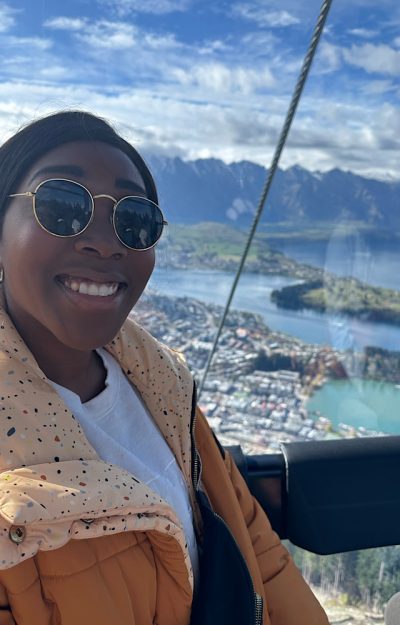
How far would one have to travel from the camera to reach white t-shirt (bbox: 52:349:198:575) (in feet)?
2.99

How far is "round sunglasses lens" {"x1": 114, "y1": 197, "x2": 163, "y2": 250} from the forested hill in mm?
2310

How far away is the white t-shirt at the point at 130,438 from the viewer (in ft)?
2.99

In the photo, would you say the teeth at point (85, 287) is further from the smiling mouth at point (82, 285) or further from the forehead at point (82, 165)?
the forehead at point (82, 165)

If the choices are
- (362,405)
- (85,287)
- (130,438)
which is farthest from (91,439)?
(362,405)

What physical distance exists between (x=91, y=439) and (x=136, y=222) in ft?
1.04

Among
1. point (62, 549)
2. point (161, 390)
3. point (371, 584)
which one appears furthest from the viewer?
point (371, 584)

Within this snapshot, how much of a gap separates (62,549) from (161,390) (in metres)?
0.41

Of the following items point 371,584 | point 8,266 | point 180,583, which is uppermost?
point 8,266

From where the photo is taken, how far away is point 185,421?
1.10 m

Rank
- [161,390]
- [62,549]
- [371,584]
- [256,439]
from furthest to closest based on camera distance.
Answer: [256,439] → [371,584] → [161,390] → [62,549]

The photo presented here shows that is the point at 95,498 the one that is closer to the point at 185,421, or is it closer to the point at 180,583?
the point at 180,583

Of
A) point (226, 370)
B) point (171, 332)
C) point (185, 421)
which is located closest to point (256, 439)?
point (171, 332)

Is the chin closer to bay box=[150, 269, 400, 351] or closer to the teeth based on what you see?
the teeth

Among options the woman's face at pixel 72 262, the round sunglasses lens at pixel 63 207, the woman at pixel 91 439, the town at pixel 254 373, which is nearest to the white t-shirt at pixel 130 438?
the woman at pixel 91 439
